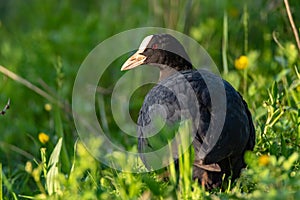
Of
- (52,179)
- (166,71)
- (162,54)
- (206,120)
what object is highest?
(162,54)

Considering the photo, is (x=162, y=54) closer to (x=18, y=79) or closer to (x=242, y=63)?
(x=242, y=63)

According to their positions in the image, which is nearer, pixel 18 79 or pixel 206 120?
pixel 206 120

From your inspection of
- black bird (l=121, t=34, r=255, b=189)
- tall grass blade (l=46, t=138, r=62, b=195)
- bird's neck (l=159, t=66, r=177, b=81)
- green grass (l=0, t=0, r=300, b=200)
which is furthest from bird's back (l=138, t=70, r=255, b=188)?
bird's neck (l=159, t=66, r=177, b=81)

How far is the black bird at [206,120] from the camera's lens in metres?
3.50

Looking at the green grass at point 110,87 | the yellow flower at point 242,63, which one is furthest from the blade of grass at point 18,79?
the yellow flower at point 242,63

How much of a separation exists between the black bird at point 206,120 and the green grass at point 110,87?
0.12 metres

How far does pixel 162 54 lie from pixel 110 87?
164cm

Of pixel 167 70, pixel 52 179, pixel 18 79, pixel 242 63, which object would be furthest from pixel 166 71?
pixel 52 179

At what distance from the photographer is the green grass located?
10.5ft

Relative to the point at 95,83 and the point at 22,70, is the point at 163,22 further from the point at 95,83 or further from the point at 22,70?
the point at 22,70

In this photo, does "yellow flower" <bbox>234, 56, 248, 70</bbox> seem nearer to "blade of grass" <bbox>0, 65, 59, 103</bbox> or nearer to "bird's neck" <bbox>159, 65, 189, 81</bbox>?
"bird's neck" <bbox>159, 65, 189, 81</bbox>

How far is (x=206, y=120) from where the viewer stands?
357 cm

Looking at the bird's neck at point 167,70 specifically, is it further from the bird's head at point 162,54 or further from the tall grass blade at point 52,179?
the tall grass blade at point 52,179

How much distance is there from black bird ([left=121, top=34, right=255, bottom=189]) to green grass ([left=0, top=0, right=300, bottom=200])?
4.6 inches
